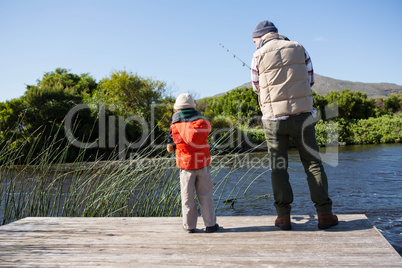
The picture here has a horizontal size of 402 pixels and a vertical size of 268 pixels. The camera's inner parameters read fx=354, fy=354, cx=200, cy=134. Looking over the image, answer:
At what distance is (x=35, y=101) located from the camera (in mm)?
16344

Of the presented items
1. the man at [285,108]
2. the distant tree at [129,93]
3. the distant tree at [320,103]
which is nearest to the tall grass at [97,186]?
the man at [285,108]

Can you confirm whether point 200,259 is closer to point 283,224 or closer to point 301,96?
point 283,224

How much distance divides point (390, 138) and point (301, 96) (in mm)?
23637

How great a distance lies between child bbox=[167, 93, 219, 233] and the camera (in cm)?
253

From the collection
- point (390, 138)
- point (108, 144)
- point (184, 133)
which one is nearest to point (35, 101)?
point (108, 144)

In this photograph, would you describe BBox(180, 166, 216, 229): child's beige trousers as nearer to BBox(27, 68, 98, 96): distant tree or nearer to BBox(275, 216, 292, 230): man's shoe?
BBox(275, 216, 292, 230): man's shoe

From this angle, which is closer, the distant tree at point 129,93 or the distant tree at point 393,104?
the distant tree at point 129,93

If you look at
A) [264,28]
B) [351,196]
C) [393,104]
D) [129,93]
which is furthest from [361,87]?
[264,28]

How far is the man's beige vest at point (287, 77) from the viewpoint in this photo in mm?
2436

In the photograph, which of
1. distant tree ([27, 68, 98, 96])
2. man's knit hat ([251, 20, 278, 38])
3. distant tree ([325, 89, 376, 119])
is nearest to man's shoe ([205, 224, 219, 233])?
man's knit hat ([251, 20, 278, 38])

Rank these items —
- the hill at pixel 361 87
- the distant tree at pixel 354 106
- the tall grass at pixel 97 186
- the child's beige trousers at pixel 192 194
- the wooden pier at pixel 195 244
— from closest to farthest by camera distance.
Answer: the wooden pier at pixel 195 244
the child's beige trousers at pixel 192 194
the tall grass at pixel 97 186
the distant tree at pixel 354 106
the hill at pixel 361 87

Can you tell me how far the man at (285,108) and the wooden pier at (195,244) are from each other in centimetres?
21

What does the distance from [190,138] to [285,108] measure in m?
0.69

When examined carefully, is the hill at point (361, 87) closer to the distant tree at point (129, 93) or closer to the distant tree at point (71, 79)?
the distant tree at point (71, 79)
